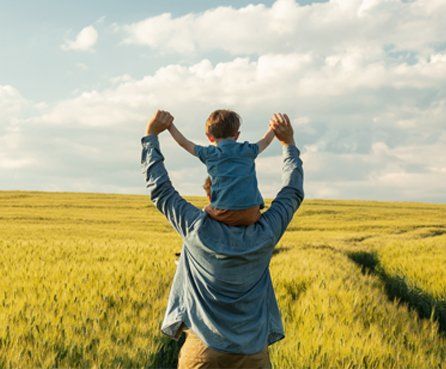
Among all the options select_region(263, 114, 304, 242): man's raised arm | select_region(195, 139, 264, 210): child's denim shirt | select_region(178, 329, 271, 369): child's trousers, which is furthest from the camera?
select_region(263, 114, 304, 242): man's raised arm

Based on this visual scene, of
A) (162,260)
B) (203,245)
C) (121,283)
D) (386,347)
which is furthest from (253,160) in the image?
(162,260)

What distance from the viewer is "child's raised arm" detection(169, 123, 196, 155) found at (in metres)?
2.96

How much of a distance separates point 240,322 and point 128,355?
1.90 meters

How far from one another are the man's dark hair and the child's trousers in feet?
3.49

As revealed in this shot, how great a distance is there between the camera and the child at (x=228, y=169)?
9.45 ft

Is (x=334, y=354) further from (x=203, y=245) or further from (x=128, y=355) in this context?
(x=203, y=245)

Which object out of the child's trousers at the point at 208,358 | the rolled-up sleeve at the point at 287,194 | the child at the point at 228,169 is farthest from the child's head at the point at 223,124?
the child's trousers at the point at 208,358

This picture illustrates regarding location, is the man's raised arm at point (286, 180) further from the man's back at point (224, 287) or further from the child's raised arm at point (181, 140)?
the child's raised arm at point (181, 140)

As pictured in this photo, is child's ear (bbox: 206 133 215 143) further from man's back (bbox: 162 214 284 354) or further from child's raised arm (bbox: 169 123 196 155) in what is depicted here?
man's back (bbox: 162 214 284 354)

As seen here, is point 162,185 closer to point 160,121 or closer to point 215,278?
point 160,121

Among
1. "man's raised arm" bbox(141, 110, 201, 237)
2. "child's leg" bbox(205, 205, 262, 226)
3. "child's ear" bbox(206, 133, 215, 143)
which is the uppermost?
"child's ear" bbox(206, 133, 215, 143)

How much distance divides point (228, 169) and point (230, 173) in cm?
2

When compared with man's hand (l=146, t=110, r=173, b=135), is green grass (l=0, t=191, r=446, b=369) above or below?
below

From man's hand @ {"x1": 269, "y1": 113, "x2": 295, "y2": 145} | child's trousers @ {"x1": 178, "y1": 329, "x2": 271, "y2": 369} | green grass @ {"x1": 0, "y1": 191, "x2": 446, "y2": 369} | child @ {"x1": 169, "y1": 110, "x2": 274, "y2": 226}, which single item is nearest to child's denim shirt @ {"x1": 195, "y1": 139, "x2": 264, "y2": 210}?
child @ {"x1": 169, "y1": 110, "x2": 274, "y2": 226}
